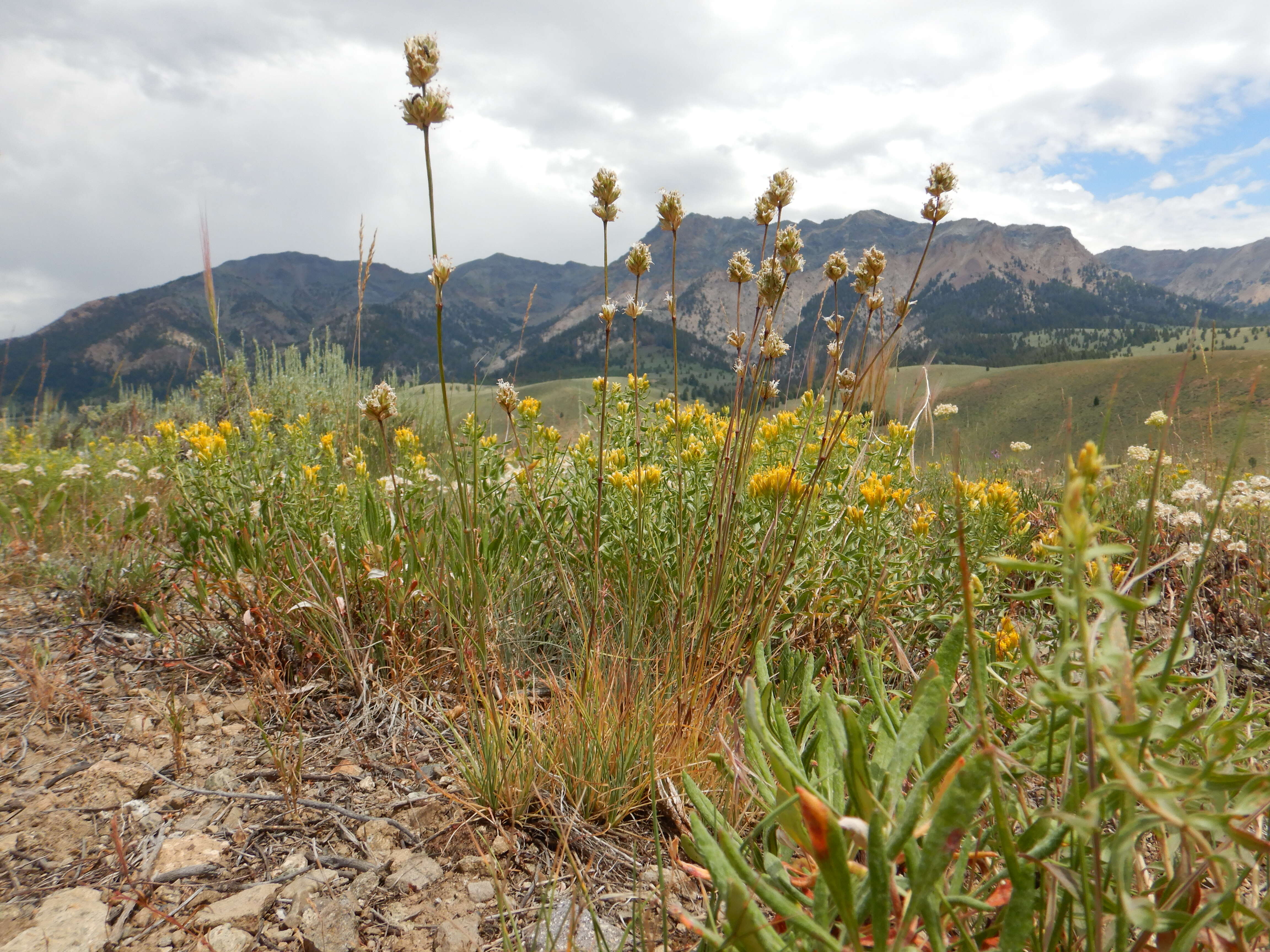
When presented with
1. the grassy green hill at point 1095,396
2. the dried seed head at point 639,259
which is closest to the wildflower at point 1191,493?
the dried seed head at point 639,259

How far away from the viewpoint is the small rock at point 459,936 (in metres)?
1.31

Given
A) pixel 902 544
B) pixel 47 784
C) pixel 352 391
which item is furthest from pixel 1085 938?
pixel 352 391

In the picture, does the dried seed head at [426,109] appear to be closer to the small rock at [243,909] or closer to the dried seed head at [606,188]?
the dried seed head at [606,188]

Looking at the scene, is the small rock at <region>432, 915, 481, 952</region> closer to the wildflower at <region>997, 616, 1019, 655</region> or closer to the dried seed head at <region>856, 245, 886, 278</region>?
the wildflower at <region>997, 616, 1019, 655</region>

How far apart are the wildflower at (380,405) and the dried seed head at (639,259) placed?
855 millimetres

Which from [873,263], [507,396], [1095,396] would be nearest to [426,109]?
[507,396]

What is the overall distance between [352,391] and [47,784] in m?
5.87

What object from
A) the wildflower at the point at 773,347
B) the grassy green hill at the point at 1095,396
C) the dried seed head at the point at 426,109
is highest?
the dried seed head at the point at 426,109

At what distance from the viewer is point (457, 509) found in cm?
304

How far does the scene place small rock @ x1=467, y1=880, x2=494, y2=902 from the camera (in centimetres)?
144

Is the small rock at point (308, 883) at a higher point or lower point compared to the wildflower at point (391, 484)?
lower

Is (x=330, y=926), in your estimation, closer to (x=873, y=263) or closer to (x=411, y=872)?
(x=411, y=872)

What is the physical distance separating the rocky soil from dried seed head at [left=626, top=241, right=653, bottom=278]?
155 centimetres

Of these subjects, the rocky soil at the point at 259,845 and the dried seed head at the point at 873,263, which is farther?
the dried seed head at the point at 873,263
